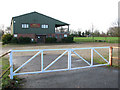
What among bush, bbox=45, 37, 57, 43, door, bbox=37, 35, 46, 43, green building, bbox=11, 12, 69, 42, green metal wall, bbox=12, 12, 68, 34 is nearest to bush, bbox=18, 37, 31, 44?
green building, bbox=11, 12, 69, 42

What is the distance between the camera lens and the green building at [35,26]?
97.5 feet

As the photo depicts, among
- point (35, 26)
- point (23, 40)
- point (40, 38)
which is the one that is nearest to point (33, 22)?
point (35, 26)

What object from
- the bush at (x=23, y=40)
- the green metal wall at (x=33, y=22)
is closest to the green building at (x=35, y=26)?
the green metal wall at (x=33, y=22)

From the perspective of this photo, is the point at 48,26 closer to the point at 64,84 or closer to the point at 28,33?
the point at 28,33

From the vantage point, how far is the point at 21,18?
2994cm

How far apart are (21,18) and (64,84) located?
94.9 feet

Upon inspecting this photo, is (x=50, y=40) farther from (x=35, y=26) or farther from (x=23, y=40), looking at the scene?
(x=23, y=40)

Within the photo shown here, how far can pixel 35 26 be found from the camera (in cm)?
3095

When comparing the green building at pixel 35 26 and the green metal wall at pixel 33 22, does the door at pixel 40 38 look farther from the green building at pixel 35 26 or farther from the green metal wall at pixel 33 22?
→ the green metal wall at pixel 33 22

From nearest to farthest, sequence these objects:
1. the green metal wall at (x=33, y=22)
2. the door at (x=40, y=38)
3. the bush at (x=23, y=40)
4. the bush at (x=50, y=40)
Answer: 1. the bush at (x=23, y=40)
2. the green metal wall at (x=33, y=22)
3. the bush at (x=50, y=40)
4. the door at (x=40, y=38)

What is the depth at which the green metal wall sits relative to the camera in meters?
29.7

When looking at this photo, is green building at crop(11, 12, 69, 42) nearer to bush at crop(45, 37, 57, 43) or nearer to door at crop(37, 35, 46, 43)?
door at crop(37, 35, 46, 43)

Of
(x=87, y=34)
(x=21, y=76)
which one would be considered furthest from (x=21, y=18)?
(x=87, y=34)

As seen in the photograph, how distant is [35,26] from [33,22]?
1.16 meters
